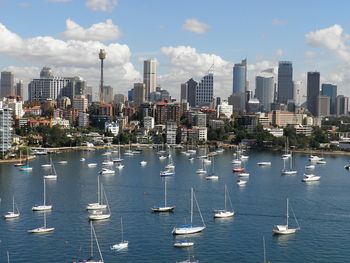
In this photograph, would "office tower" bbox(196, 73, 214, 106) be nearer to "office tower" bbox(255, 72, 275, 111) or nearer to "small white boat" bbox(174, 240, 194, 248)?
"office tower" bbox(255, 72, 275, 111)

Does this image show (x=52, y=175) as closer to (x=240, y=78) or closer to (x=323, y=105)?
(x=323, y=105)

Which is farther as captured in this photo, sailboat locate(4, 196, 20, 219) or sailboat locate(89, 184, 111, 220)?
sailboat locate(4, 196, 20, 219)

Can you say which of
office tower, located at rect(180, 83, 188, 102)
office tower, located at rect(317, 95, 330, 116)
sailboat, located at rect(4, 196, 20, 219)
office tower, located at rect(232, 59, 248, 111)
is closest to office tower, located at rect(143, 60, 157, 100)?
office tower, located at rect(180, 83, 188, 102)

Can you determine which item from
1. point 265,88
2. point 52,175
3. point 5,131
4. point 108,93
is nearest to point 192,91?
point 108,93


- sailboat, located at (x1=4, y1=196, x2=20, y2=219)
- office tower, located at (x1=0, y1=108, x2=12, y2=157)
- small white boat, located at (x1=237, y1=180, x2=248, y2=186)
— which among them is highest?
office tower, located at (x1=0, y1=108, x2=12, y2=157)

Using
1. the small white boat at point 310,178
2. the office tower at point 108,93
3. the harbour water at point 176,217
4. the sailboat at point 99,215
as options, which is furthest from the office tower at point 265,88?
the sailboat at point 99,215

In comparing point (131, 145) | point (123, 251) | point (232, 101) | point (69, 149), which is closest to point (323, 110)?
point (232, 101)

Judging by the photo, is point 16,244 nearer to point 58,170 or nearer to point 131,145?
point 58,170

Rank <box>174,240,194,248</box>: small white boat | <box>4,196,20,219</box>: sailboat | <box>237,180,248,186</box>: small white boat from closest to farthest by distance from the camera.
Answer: <box>174,240,194,248</box>: small white boat < <box>4,196,20,219</box>: sailboat < <box>237,180,248,186</box>: small white boat
